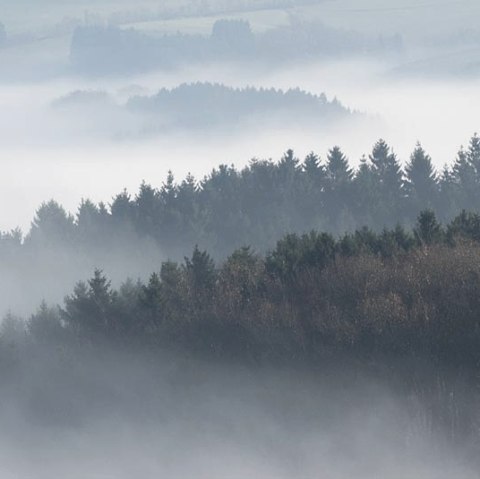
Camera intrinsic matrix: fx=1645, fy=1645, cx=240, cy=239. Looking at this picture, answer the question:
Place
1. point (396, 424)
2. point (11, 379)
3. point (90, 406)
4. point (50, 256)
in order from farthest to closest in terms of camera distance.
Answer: point (50, 256) < point (11, 379) < point (90, 406) < point (396, 424)

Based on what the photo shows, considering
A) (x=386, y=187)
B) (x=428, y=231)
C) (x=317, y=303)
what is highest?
(x=386, y=187)

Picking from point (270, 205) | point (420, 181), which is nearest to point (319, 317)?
point (270, 205)

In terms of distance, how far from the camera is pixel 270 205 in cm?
8631

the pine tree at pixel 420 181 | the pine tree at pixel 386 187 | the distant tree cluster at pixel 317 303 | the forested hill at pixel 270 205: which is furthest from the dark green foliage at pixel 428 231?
the pine tree at pixel 420 181

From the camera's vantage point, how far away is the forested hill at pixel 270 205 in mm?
82375

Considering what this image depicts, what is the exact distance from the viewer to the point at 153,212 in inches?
3428

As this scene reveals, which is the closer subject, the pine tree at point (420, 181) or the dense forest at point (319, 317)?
the dense forest at point (319, 317)

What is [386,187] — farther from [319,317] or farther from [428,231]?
[319,317]

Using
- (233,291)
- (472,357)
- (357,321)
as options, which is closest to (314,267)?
(233,291)

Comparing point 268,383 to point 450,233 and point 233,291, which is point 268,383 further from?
point 450,233

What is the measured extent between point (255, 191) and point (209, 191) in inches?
97.7

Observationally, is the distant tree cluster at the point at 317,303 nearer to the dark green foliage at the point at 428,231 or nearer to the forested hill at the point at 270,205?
the dark green foliage at the point at 428,231

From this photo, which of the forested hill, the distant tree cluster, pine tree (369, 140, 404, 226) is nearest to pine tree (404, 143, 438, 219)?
the forested hill

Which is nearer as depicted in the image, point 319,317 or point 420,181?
point 319,317
